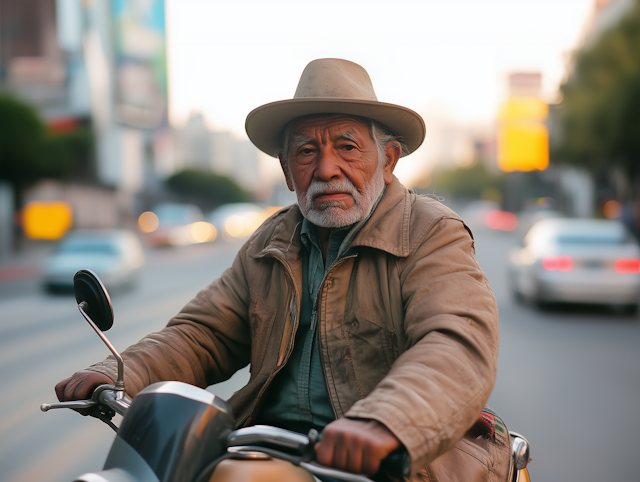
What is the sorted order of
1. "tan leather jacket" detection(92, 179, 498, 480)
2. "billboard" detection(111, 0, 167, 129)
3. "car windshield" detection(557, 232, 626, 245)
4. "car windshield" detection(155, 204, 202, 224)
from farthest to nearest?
"billboard" detection(111, 0, 167, 129), "car windshield" detection(155, 204, 202, 224), "car windshield" detection(557, 232, 626, 245), "tan leather jacket" detection(92, 179, 498, 480)

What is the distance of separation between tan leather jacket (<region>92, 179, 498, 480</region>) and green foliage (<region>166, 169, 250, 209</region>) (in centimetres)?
6134

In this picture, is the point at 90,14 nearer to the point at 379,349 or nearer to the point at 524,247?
the point at 524,247

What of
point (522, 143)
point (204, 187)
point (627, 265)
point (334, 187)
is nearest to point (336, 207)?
point (334, 187)

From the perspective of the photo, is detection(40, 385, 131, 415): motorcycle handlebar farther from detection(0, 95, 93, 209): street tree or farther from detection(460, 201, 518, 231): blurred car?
detection(460, 201, 518, 231): blurred car

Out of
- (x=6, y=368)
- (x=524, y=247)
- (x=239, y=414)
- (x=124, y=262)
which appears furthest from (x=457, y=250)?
(x=124, y=262)

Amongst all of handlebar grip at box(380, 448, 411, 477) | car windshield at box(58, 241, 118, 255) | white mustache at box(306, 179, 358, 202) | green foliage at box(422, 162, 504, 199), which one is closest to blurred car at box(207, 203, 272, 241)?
car windshield at box(58, 241, 118, 255)

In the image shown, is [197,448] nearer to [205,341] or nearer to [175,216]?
[205,341]

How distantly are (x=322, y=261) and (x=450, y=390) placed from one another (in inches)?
34.0

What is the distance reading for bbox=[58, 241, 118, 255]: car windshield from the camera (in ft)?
49.8

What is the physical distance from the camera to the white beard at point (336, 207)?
92.7 inches

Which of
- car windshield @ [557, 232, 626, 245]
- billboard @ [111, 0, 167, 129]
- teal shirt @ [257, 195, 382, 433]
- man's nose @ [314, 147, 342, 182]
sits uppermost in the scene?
billboard @ [111, 0, 167, 129]

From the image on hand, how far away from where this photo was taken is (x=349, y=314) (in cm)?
210

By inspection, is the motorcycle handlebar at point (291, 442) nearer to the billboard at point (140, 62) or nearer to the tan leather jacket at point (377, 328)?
the tan leather jacket at point (377, 328)

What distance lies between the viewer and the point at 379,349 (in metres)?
2.07
